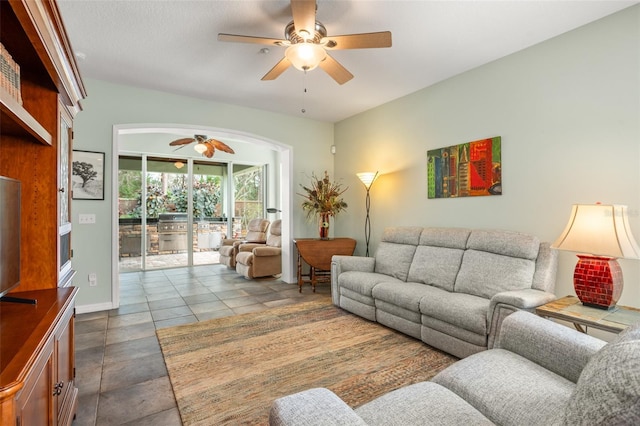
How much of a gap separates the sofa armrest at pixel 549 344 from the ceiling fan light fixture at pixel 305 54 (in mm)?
2052

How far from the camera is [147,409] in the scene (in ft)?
6.15

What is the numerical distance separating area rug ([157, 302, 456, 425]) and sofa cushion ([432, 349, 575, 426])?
0.80m

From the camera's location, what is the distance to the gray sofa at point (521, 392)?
591 mm

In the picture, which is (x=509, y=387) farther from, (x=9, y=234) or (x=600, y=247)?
Result: (x=9, y=234)

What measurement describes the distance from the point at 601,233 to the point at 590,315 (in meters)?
0.53

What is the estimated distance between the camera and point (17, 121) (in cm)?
120

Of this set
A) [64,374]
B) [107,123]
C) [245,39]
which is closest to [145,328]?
[64,374]

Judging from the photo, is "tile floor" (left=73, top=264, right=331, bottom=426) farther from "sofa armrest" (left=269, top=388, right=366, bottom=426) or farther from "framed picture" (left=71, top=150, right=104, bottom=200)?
"framed picture" (left=71, top=150, right=104, bottom=200)

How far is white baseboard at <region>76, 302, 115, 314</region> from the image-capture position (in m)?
3.55

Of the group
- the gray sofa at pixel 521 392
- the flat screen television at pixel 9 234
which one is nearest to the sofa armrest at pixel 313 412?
the gray sofa at pixel 521 392

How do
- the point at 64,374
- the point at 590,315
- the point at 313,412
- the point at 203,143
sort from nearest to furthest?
the point at 313,412 < the point at 64,374 < the point at 590,315 < the point at 203,143

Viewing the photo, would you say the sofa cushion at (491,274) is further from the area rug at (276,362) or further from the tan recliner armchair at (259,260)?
the tan recliner armchair at (259,260)

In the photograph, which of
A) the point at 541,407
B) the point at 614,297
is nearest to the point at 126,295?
the point at 541,407

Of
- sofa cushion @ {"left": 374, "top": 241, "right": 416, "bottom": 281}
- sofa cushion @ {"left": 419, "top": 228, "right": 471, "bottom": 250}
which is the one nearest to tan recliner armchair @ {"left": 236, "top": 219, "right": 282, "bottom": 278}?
sofa cushion @ {"left": 374, "top": 241, "right": 416, "bottom": 281}
